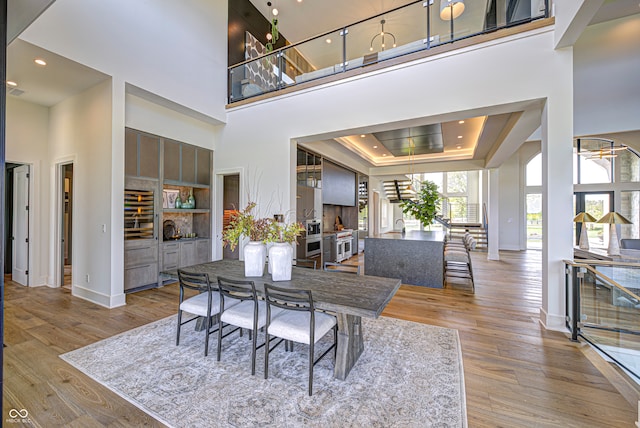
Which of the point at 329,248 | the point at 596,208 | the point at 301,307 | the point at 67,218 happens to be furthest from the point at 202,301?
the point at 596,208

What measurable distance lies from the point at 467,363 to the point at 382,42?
194 inches

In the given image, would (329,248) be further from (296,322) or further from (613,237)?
(613,237)

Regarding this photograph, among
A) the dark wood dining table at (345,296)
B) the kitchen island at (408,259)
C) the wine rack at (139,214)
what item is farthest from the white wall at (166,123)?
the kitchen island at (408,259)

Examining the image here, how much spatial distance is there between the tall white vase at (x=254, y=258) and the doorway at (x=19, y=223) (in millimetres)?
5043

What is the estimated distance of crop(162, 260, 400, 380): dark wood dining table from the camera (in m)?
1.98

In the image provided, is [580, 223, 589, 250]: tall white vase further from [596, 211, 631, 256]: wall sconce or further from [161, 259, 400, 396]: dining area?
[161, 259, 400, 396]: dining area

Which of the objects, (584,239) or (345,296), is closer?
(345,296)

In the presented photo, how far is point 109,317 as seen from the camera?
349 centimetres

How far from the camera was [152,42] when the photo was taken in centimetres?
432

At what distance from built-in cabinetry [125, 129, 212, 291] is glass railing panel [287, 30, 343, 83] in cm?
266

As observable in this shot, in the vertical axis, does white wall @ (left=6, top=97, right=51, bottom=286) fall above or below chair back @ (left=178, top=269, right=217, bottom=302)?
above

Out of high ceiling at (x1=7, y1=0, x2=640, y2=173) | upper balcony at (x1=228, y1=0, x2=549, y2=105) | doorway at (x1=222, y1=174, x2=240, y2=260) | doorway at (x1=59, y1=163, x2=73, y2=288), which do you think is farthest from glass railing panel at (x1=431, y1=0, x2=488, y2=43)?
doorway at (x1=59, y1=163, x2=73, y2=288)

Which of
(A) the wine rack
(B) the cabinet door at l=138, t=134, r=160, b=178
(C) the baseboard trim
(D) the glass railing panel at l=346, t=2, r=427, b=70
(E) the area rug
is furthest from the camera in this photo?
(B) the cabinet door at l=138, t=134, r=160, b=178

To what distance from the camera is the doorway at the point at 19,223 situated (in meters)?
4.84
